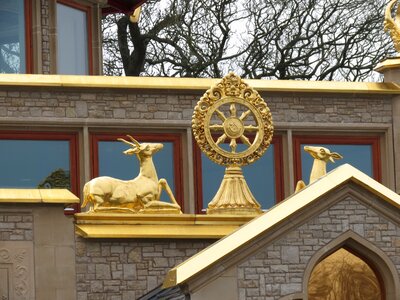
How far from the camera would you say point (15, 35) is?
42.9m

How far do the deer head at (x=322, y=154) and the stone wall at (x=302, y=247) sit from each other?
4.57 m

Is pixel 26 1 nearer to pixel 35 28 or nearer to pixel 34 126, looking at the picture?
pixel 35 28

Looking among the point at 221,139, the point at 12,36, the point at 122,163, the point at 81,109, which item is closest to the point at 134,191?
the point at 221,139

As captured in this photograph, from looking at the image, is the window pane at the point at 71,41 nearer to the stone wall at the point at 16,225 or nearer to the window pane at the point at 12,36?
the window pane at the point at 12,36

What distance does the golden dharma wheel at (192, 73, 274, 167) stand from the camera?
3822 centimetres

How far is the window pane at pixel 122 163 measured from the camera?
131 ft

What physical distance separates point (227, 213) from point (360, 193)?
157 inches

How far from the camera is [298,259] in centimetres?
3362

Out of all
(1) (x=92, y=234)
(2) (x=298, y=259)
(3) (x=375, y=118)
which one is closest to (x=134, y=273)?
(1) (x=92, y=234)

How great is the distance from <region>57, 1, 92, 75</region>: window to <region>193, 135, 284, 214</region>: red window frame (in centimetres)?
363

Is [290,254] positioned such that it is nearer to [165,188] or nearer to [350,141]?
[165,188]

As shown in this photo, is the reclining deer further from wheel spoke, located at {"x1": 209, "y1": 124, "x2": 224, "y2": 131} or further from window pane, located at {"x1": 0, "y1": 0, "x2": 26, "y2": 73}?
window pane, located at {"x1": 0, "y1": 0, "x2": 26, "y2": 73}

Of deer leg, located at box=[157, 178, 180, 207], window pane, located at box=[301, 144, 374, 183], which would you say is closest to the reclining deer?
deer leg, located at box=[157, 178, 180, 207]

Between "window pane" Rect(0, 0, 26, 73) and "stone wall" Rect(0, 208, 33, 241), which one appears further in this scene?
"window pane" Rect(0, 0, 26, 73)
